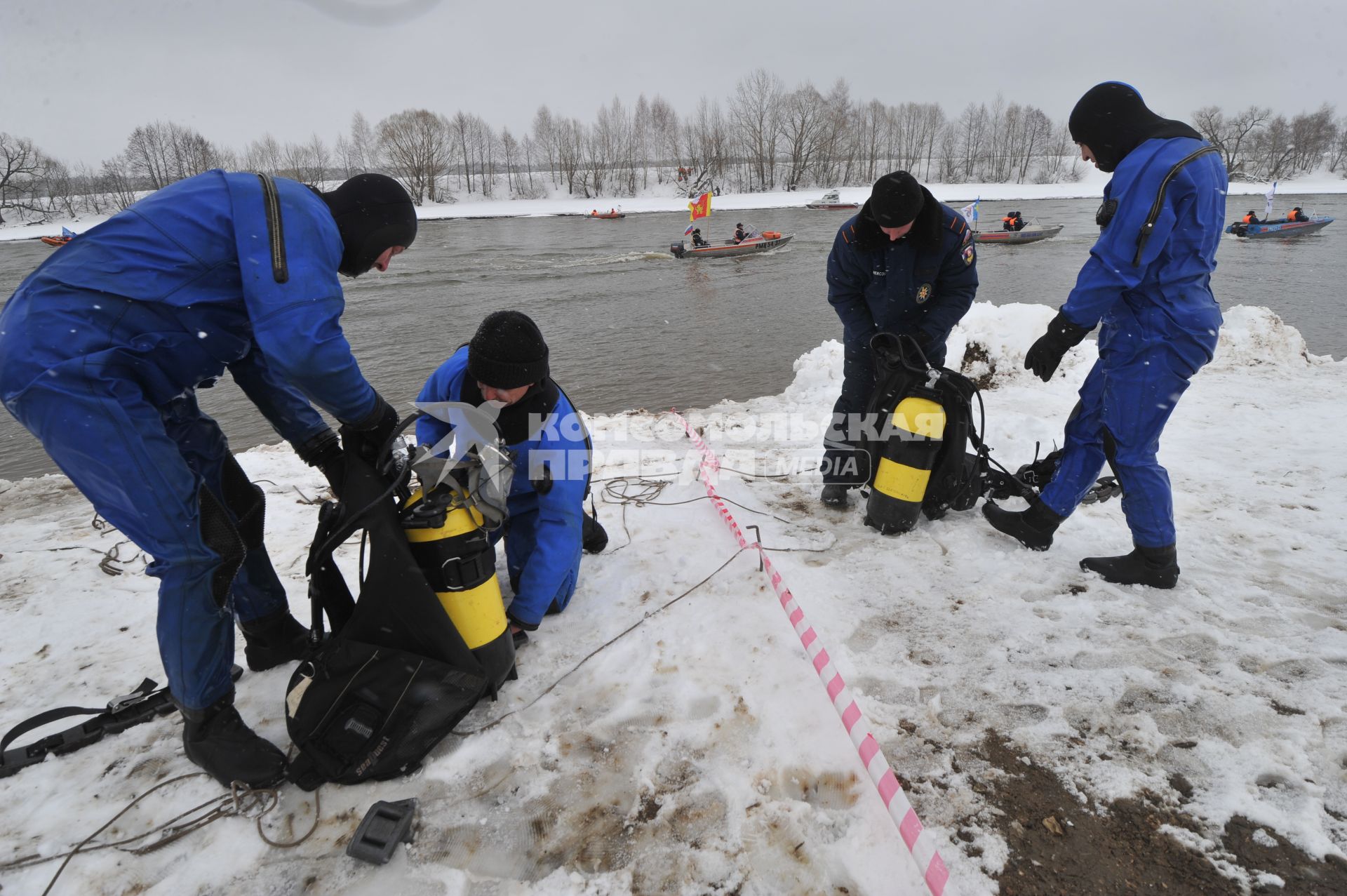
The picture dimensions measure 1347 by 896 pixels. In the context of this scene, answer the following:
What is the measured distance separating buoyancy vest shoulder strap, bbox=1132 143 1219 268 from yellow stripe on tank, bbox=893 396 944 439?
1028 millimetres

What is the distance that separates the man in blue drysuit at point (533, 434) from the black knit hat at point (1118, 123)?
244 centimetres

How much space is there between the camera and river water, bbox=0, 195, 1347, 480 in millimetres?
8562

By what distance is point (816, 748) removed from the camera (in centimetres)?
202

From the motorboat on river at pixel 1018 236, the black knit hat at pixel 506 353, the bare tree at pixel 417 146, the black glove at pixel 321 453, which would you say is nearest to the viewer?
the black knit hat at pixel 506 353

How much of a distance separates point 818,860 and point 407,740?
1.25 m

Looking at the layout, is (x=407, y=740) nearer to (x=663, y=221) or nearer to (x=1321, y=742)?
(x=1321, y=742)

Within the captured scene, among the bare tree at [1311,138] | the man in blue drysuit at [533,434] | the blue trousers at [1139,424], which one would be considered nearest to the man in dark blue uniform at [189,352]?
the man in blue drysuit at [533,434]

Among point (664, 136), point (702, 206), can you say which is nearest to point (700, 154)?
point (664, 136)

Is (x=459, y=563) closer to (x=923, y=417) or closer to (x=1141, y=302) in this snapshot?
(x=923, y=417)

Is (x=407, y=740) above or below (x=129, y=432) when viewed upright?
below

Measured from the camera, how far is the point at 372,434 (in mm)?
2152

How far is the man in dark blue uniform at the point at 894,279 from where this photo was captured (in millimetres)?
3275

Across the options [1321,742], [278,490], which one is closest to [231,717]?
[278,490]

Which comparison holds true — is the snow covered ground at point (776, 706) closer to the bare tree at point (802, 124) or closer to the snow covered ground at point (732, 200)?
the snow covered ground at point (732, 200)
